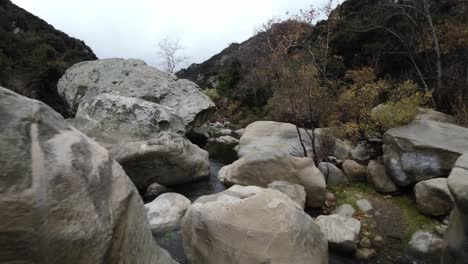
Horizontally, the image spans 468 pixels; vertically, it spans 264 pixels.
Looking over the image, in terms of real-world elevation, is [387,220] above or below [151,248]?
below

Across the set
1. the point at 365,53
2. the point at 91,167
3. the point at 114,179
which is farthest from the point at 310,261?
the point at 365,53

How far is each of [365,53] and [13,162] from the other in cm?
2167

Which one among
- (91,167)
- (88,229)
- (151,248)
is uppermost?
(91,167)

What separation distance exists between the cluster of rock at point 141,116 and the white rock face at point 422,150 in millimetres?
5926

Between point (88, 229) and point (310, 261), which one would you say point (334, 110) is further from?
point (88, 229)

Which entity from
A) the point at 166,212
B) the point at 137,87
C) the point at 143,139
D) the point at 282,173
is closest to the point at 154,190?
the point at 166,212

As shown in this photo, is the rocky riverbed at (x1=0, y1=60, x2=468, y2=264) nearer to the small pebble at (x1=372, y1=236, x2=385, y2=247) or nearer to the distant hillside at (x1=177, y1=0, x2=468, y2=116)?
the small pebble at (x1=372, y1=236, x2=385, y2=247)

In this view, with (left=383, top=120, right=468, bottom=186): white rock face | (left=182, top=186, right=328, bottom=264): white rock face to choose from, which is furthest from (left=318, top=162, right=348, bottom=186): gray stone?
(left=182, top=186, right=328, bottom=264): white rock face

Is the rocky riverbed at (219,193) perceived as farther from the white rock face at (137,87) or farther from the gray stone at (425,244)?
the white rock face at (137,87)

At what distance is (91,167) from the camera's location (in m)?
3.28

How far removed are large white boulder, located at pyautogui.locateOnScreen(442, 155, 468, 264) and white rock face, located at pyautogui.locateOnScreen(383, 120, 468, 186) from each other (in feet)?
10.3

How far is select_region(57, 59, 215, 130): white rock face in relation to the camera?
17.1m

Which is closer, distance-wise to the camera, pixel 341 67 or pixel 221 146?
pixel 221 146

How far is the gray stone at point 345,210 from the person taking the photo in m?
7.92
